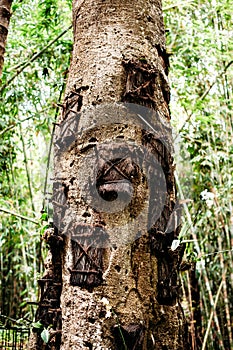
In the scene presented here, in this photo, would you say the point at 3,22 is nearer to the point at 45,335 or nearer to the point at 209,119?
the point at 45,335

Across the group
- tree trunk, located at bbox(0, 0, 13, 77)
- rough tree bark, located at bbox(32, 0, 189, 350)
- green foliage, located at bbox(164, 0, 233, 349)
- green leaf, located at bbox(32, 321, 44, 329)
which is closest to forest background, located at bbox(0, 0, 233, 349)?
green foliage, located at bbox(164, 0, 233, 349)

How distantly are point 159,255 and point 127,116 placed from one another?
34 cm

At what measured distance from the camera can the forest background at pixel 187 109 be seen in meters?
2.41

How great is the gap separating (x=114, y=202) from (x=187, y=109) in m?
1.84

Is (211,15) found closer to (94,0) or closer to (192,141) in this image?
(192,141)

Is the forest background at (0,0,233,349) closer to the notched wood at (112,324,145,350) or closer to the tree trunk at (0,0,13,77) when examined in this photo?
the tree trunk at (0,0,13,77)

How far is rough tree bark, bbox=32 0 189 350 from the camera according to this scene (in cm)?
94

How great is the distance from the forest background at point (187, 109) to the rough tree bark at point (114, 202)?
1.00 m

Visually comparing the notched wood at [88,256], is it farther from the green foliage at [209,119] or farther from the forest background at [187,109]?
the green foliage at [209,119]

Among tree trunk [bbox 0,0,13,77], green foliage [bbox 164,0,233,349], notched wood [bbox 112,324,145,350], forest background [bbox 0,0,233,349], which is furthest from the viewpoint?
green foliage [bbox 164,0,233,349]

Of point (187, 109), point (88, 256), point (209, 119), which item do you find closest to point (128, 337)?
point (88, 256)

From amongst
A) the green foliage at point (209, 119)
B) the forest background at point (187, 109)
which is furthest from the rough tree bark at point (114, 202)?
the green foliage at point (209, 119)

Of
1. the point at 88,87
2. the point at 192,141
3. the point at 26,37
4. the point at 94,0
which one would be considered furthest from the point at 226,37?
the point at 88,87

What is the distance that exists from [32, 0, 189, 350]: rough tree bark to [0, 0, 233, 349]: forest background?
100cm
